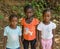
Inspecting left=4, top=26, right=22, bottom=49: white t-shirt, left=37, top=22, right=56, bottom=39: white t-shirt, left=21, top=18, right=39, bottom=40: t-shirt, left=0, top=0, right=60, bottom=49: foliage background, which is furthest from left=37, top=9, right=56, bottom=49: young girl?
left=0, top=0, right=60, bottom=49: foliage background

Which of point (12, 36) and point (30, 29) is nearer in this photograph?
point (12, 36)

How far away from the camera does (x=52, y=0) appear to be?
9.07 metres

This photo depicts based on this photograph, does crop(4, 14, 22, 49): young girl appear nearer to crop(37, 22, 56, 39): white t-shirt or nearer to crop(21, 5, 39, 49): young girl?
crop(21, 5, 39, 49): young girl

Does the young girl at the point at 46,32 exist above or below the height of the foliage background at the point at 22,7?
below

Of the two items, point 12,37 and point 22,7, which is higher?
point 22,7

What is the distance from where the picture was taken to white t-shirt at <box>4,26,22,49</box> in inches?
179

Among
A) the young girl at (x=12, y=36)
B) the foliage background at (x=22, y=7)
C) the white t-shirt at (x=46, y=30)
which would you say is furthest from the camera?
the foliage background at (x=22, y=7)

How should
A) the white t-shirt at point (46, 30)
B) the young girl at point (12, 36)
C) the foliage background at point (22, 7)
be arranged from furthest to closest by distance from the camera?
the foliage background at point (22, 7) < the white t-shirt at point (46, 30) < the young girl at point (12, 36)

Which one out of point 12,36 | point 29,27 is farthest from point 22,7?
point 12,36

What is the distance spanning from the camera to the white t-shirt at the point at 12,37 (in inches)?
179

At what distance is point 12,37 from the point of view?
14.9ft

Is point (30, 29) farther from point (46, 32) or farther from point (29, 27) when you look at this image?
point (46, 32)

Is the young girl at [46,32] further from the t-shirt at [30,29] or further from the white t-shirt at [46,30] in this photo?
the t-shirt at [30,29]

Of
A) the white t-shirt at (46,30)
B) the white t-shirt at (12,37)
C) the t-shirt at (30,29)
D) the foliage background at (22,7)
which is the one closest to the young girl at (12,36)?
the white t-shirt at (12,37)
